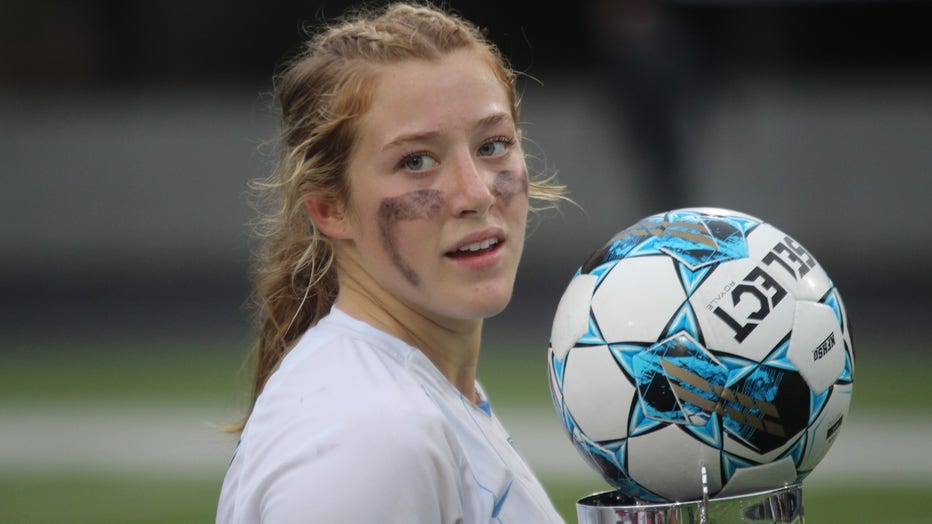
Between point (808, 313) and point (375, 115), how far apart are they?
816 mm

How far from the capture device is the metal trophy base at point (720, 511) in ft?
6.96

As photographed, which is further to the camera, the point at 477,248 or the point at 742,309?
the point at 477,248

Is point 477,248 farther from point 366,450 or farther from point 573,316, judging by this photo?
point 366,450

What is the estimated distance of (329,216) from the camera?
2447 millimetres

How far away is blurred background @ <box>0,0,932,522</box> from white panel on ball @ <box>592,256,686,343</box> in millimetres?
7478

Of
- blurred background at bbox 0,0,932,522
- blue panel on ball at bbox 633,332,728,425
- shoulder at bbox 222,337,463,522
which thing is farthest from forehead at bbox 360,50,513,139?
blurred background at bbox 0,0,932,522

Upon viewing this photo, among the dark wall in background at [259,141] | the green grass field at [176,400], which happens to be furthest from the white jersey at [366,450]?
the dark wall in background at [259,141]

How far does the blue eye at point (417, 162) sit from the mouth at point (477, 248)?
159 millimetres

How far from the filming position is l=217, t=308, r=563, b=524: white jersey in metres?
1.93

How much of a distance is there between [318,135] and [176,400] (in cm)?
725

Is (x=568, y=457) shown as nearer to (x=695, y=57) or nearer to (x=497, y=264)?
(x=695, y=57)

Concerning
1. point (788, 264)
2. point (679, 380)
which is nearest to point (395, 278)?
point (679, 380)

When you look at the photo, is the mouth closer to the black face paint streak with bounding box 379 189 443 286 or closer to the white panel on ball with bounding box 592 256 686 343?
the black face paint streak with bounding box 379 189 443 286

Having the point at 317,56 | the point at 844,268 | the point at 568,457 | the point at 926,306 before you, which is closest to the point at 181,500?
the point at 568,457
